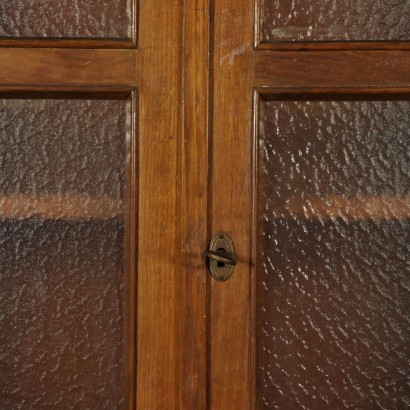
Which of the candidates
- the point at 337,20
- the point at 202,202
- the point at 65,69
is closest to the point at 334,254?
the point at 202,202

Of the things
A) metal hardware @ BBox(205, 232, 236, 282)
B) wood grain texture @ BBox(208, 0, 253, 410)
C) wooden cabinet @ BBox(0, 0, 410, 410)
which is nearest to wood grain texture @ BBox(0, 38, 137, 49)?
wooden cabinet @ BBox(0, 0, 410, 410)

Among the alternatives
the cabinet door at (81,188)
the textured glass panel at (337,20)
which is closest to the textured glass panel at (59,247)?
the cabinet door at (81,188)

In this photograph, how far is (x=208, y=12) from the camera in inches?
34.2

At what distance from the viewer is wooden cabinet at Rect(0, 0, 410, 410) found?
864mm

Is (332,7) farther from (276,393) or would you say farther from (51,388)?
(51,388)

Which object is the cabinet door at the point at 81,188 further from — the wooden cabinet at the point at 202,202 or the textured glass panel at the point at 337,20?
the textured glass panel at the point at 337,20

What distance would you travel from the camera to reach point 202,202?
863 millimetres

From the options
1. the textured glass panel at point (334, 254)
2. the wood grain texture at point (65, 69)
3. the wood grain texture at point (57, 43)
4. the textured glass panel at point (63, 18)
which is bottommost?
the textured glass panel at point (334, 254)

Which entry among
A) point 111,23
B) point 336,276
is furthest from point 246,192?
point 111,23

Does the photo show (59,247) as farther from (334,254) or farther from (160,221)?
(334,254)

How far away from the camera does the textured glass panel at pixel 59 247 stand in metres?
0.89

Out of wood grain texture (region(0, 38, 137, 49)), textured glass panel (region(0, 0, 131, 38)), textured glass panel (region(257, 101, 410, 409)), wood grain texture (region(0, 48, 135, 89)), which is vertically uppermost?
textured glass panel (region(0, 0, 131, 38))

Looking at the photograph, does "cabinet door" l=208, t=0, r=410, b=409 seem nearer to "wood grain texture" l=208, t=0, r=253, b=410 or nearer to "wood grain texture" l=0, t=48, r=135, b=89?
"wood grain texture" l=208, t=0, r=253, b=410

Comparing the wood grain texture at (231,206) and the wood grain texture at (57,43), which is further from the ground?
the wood grain texture at (57,43)
